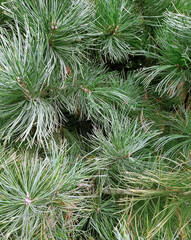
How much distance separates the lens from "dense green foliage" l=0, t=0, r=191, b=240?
0.28 meters

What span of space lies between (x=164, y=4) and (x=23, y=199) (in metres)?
0.36

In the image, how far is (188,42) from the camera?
0.34 m

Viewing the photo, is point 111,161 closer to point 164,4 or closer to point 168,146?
point 168,146

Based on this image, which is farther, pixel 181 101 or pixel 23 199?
pixel 181 101

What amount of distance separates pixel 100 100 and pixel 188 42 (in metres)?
0.15

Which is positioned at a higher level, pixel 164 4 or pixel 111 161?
pixel 164 4

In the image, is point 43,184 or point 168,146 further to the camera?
point 168,146

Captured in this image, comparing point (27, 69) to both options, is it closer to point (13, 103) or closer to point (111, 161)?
point (13, 103)

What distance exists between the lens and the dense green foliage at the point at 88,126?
0.28m

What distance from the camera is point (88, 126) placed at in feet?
1.44

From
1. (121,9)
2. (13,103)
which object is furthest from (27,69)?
(121,9)

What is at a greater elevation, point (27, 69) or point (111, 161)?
point (27, 69)

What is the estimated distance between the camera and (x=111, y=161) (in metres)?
0.35

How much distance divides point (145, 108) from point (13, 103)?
0.71ft
